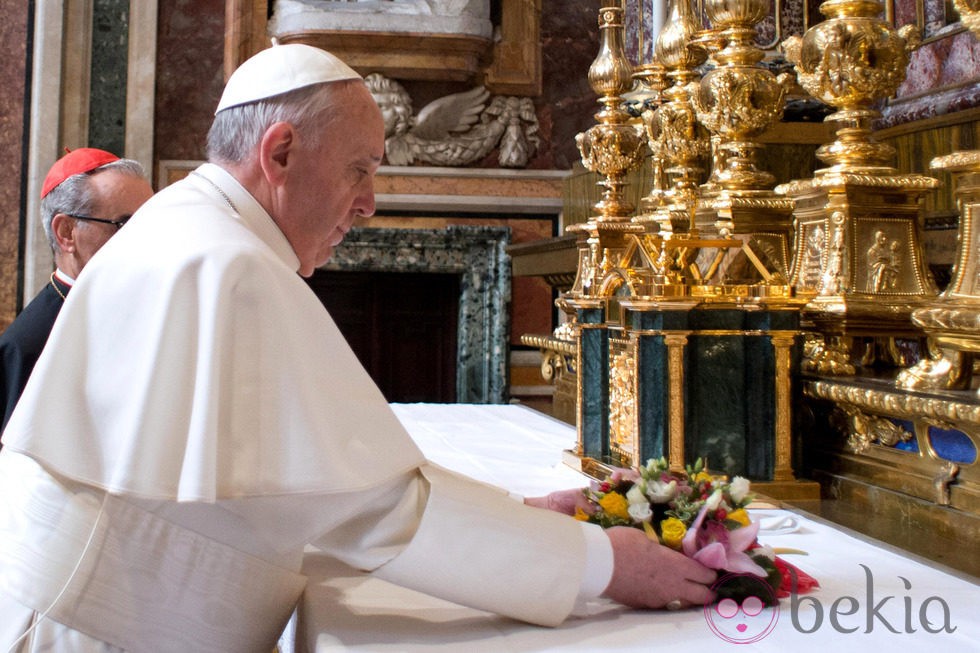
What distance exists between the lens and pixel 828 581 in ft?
5.97

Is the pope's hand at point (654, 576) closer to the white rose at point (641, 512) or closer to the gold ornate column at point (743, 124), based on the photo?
the white rose at point (641, 512)

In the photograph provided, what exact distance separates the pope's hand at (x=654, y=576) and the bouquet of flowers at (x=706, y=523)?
0.03m

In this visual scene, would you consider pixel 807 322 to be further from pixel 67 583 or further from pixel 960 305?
pixel 67 583

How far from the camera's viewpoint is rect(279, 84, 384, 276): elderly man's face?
1.96 meters

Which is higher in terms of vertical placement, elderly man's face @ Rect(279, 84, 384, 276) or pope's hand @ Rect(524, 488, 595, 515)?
elderly man's face @ Rect(279, 84, 384, 276)

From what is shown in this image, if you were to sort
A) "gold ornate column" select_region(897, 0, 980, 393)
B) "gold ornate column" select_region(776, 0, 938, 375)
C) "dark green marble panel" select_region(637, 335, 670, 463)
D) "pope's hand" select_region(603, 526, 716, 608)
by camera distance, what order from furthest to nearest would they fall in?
1. "gold ornate column" select_region(776, 0, 938, 375)
2. "dark green marble panel" select_region(637, 335, 670, 463)
3. "gold ornate column" select_region(897, 0, 980, 393)
4. "pope's hand" select_region(603, 526, 716, 608)

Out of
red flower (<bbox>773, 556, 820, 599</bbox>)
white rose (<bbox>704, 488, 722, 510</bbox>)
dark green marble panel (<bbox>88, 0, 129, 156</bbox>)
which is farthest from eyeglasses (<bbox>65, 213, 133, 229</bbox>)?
dark green marble panel (<bbox>88, 0, 129, 156</bbox>)

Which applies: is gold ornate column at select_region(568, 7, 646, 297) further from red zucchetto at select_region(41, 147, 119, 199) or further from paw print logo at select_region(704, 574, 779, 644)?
paw print logo at select_region(704, 574, 779, 644)

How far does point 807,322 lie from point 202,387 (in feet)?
6.23

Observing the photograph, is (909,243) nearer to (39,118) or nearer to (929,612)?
(929,612)

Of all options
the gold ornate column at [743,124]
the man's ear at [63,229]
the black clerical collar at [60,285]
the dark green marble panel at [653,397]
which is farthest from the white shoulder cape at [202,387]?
the gold ornate column at [743,124]

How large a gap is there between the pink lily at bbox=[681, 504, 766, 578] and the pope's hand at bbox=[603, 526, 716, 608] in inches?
0.7

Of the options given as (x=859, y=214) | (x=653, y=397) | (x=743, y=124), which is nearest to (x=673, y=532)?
(x=653, y=397)

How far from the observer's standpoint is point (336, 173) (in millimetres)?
1975
